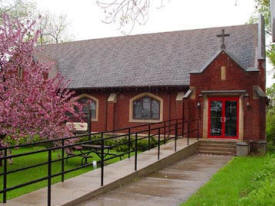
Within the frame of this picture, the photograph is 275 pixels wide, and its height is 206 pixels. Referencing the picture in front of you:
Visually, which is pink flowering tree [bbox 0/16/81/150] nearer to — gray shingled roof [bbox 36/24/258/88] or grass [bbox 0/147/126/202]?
grass [bbox 0/147/126/202]

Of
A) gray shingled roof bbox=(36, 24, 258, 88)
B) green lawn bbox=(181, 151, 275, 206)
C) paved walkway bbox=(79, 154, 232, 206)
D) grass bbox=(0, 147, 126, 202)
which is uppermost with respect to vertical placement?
gray shingled roof bbox=(36, 24, 258, 88)

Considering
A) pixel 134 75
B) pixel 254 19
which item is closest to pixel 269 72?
pixel 254 19

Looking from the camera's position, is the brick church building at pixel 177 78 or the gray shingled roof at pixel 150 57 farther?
the gray shingled roof at pixel 150 57

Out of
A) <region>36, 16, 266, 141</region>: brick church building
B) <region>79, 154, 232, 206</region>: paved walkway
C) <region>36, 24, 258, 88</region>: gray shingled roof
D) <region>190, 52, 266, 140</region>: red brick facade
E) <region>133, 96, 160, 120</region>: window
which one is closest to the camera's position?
<region>79, 154, 232, 206</region>: paved walkway

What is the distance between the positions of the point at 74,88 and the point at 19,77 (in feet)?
35.7

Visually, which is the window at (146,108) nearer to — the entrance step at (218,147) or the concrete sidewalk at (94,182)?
the entrance step at (218,147)

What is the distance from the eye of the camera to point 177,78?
63.7ft

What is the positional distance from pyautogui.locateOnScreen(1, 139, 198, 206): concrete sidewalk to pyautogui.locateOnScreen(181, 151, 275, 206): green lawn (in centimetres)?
197

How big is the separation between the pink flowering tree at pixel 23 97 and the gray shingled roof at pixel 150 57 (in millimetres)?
9135

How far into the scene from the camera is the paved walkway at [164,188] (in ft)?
23.5

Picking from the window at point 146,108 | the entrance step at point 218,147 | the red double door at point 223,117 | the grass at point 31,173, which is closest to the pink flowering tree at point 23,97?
the grass at point 31,173

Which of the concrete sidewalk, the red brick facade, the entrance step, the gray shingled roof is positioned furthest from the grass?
the gray shingled roof

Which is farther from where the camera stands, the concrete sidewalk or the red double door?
the red double door

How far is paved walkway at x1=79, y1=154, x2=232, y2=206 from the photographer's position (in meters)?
7.17
